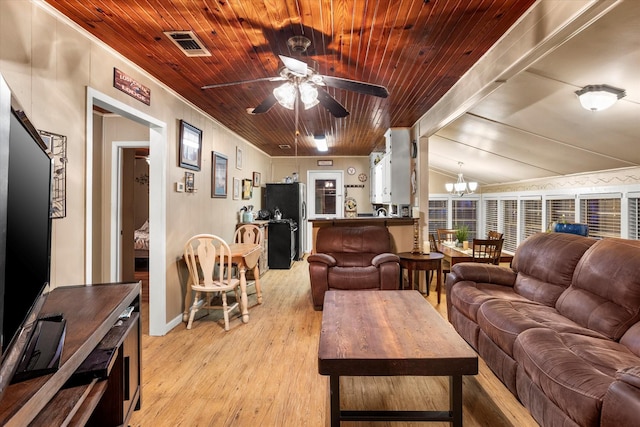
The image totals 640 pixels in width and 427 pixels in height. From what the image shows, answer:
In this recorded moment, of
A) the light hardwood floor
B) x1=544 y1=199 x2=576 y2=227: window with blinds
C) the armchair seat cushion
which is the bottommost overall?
the light hardwood floor

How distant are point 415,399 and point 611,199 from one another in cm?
377

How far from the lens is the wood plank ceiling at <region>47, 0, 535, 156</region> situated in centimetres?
197

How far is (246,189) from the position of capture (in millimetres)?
6051

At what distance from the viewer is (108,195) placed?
4191 mm

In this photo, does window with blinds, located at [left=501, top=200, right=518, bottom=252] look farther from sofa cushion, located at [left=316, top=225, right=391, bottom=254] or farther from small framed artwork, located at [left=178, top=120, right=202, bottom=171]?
small framed artwork, located at [left=178, top=120, right=202, bottom=171]

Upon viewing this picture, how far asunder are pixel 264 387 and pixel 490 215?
720 centimetres

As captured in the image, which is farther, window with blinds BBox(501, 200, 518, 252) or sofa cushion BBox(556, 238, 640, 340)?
window with blinds BBox(501, 200, 518, 252)

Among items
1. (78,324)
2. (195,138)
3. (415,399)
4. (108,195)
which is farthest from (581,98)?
(108,195)

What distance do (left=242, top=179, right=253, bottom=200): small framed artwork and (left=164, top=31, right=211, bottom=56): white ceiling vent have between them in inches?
136

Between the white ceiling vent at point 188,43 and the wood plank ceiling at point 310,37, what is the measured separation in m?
0.04

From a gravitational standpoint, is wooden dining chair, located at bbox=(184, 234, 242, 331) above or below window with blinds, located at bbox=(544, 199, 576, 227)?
below

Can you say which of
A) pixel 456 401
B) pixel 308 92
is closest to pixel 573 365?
pixel 456 401

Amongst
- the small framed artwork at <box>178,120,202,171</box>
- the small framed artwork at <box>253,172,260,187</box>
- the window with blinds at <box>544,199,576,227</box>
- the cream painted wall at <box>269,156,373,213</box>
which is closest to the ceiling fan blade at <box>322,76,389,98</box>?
the small framed artwork at <box>178,120,202,171</box>

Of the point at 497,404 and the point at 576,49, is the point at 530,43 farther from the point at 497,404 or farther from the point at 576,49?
the point at 497,404
